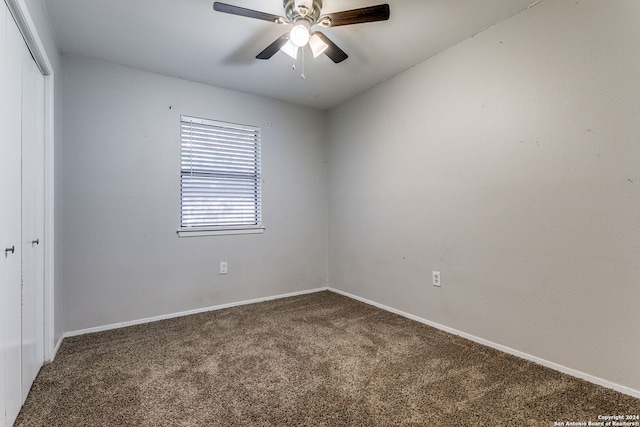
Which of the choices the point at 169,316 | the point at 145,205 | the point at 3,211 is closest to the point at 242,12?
the point at 3,211

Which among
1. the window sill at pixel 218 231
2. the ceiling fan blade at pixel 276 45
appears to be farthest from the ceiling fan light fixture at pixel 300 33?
the window sill at pixel 218 231

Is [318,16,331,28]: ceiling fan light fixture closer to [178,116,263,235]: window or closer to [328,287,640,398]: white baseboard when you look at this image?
[178,116,263,235]: window

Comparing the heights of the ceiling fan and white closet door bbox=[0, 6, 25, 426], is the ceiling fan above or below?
above

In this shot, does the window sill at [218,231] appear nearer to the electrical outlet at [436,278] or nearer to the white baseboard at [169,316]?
the white baseboard at [169,316]

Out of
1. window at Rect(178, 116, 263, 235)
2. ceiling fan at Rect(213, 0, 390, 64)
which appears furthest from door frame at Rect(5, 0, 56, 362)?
ceiling fan at Rect(213, 0, 390, 64)

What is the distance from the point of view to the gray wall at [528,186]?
1.60 metres

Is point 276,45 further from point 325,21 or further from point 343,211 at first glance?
point 343,211

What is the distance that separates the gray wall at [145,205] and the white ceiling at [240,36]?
0.83ft

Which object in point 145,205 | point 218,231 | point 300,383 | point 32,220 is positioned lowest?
point 300,383

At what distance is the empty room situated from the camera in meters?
1.55

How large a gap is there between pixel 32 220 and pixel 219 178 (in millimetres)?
1588

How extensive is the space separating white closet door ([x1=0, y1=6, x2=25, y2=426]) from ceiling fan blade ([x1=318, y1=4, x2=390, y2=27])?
154 cm

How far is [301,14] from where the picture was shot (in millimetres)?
1765

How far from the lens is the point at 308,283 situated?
146 inches
